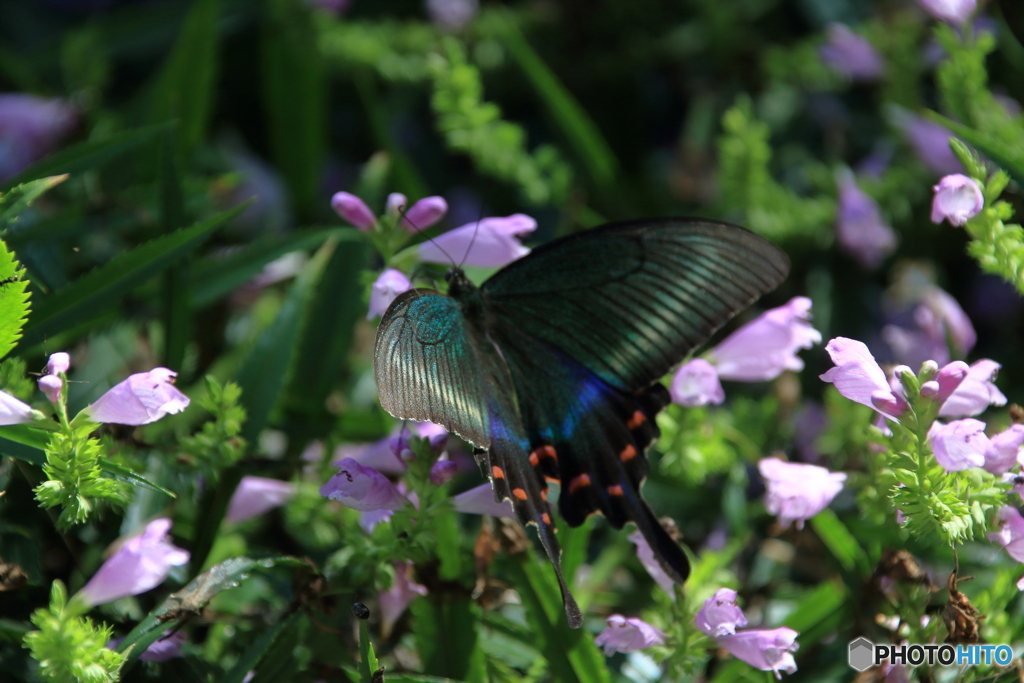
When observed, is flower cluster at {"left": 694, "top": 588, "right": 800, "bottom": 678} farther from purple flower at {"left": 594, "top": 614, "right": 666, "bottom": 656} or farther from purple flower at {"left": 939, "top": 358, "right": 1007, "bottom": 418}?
purple flower at {"left": 939, "top": 358, "right": 1007, "bottom": 418}

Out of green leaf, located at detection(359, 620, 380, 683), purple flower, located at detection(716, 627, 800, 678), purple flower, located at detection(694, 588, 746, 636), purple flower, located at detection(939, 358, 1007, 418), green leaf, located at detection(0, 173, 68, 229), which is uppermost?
green leaf, located at detection(0, 173, 68, 229)

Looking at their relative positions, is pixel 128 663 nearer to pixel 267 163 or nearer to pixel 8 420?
pixel 8 420

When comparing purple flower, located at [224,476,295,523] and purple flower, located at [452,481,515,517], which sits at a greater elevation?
purple flower, located at [452,481,515,517]

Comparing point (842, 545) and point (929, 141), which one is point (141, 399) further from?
point (929, 141)

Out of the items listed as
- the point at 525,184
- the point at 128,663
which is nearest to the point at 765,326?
the point at 525,184

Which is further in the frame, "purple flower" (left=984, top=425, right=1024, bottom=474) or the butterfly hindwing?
the butterfly hindwing

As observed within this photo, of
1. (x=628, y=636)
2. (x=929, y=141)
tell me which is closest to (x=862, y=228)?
(x=929, y=141)

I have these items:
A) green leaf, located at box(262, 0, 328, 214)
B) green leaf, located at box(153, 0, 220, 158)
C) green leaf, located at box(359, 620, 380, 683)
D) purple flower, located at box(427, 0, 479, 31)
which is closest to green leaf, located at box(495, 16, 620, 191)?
purple flower, located at box(427, 0, 479, 31)
